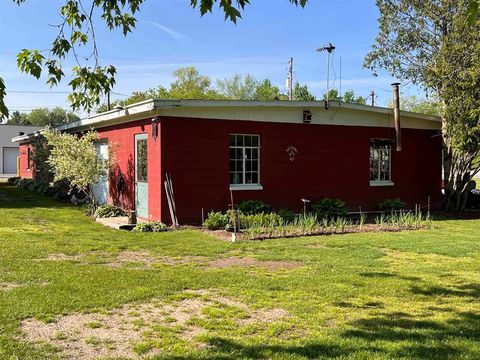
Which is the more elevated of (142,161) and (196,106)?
(196,106)

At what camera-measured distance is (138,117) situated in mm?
14242

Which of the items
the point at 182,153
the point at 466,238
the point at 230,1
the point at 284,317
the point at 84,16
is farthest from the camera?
the point at 182,153

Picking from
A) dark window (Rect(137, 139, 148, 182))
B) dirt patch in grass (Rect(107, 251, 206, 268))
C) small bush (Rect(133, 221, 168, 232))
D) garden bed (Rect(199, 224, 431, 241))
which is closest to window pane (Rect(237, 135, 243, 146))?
dark window (Rect(137, 139, 148, 182))

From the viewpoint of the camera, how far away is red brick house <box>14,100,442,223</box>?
13.0 meters

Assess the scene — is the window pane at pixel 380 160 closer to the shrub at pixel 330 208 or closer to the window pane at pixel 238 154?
the shrub at pixel 330 208

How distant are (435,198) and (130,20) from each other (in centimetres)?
1526

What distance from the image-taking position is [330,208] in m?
14.7

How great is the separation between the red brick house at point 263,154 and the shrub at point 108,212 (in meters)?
0.37

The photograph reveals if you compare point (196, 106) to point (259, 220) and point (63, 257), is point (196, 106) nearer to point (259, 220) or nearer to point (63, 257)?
point (259, 220)

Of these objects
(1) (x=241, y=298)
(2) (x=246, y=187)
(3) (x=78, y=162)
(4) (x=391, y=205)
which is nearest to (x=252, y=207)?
(2) (x=246, y=187)

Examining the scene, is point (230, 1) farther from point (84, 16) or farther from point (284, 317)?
point (284, 317)

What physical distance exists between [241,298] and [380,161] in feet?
38.2

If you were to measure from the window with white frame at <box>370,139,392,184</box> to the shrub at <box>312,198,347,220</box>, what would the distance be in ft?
7.20

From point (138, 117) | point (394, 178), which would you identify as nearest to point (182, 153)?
point (138, 117)
